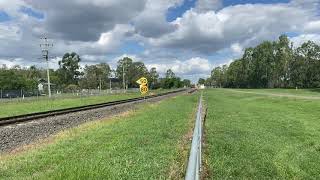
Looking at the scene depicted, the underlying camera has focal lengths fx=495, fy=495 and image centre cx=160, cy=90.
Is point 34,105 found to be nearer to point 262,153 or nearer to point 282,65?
point 262,153

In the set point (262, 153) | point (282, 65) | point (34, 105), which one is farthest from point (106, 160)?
point (282, 65)

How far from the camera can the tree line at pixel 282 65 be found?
14588 cm

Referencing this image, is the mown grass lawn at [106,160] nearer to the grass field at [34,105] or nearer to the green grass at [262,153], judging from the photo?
the green grass at [262,153]

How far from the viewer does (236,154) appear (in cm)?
1138

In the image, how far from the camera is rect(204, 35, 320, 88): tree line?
14588 cm

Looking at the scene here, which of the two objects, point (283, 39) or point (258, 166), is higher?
point (283, 39)

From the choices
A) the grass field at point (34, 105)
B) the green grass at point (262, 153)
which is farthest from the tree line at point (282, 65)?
the green grass at point (262, 153)

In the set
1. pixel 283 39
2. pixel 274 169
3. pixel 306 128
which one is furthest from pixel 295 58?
pixel 274 169

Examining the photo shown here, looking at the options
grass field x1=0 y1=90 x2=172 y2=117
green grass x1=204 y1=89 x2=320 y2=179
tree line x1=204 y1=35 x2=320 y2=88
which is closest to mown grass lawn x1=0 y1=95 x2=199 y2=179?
green grass x1=204 y1=89 x2=320 y2=179

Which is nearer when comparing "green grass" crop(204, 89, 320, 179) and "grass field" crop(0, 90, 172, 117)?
"green grass" crop(204, 89, 320, 179)

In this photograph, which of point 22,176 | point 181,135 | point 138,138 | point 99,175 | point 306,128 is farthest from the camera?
point 306,128

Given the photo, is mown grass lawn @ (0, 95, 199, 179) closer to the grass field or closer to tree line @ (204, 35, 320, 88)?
the grass field

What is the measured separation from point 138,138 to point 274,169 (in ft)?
17.4

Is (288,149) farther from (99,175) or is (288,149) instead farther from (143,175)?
(99,175)
